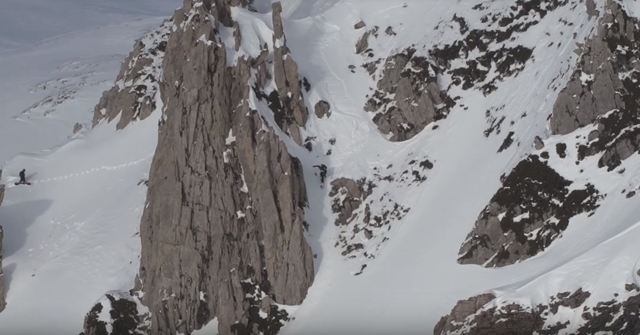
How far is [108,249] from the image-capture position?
80250 mm

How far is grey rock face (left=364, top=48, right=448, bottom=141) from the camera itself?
85188mm

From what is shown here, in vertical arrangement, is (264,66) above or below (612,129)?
above

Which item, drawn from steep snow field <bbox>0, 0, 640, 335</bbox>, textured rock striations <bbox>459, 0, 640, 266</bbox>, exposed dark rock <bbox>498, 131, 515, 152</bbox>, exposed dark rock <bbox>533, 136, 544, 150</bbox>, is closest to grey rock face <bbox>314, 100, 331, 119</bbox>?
steep snow field <bbox>0, 0, 640, 335</bbox>

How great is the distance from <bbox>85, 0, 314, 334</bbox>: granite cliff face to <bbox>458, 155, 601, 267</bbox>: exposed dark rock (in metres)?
13.6

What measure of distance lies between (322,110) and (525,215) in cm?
2455

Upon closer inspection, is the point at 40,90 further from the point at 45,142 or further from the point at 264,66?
the point at 264,66

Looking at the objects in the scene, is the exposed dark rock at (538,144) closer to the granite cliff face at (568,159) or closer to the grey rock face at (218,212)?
the granite cliff face at (568,159)

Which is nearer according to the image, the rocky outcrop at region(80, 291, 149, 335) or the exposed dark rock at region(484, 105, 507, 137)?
the rocky outcrop at region(80, 291, 149, 335)

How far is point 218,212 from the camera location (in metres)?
75.9

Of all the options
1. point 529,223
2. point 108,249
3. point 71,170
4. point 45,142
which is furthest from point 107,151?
point 529,223

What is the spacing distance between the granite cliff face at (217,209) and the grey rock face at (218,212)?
3.0 inches

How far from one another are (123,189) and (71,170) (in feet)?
24.7

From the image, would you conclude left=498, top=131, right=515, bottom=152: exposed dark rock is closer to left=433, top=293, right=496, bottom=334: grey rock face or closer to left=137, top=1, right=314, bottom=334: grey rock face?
left=137, top=1, right=314, bottom=334: grey rock face

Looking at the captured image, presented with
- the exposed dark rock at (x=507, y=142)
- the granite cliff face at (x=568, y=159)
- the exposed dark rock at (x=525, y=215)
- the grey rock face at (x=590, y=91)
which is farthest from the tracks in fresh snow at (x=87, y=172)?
the grey rock face at (x=590, y=91)
